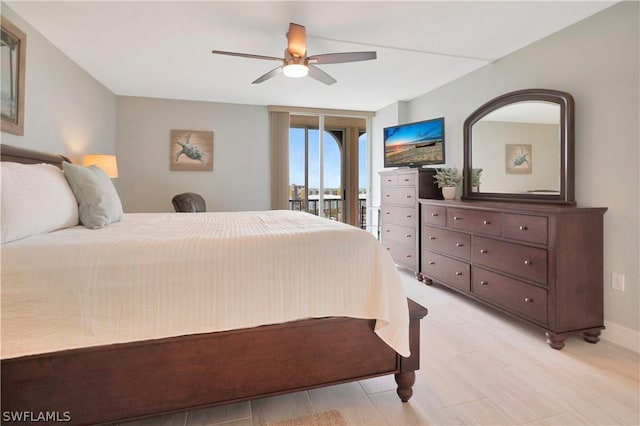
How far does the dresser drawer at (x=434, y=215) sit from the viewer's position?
3496 millimetres

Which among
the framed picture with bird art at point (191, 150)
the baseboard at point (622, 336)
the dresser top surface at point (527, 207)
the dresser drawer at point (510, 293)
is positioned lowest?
the baseboard at point (622, 336)

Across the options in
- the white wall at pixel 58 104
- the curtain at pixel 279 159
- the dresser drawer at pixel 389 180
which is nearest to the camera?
the white wall at pixel 58 104

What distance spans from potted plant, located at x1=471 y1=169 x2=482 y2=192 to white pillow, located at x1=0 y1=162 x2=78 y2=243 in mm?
3612

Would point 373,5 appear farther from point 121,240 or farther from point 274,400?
point 274,400

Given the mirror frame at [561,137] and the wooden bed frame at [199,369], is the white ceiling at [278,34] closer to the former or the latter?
the mirror frame at [561,137]

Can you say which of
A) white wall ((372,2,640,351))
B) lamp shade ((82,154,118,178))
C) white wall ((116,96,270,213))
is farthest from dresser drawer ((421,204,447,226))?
lamp shade ((82,154,118,178))

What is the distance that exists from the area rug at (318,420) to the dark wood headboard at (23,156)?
2.43m

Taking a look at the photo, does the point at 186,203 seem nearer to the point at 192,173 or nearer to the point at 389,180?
the point at 192,173

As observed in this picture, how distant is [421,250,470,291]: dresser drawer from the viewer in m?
3.16

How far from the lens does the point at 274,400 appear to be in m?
1.70

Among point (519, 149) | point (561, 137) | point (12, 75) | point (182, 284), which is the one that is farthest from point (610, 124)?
point (12, 75)

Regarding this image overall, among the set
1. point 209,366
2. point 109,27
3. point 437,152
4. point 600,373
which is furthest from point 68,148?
point 600,373

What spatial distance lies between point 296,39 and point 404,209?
2486 mm

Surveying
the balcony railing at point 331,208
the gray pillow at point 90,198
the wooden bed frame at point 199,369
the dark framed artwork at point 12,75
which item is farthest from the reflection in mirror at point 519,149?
the dark framed artwork at point 12,75
